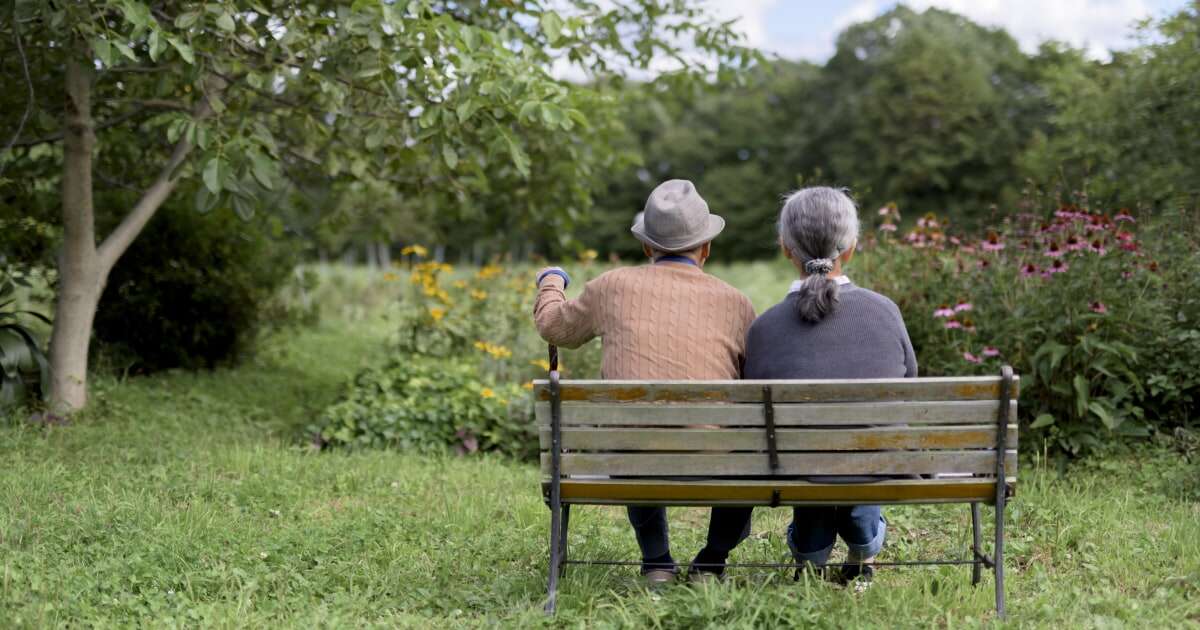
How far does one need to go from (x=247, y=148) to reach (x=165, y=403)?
9.02ft

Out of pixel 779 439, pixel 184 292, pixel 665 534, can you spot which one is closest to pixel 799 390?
pixel 779 439

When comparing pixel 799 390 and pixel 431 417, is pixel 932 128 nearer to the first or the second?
pixel 431 417

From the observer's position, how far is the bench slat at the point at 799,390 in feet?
9.85

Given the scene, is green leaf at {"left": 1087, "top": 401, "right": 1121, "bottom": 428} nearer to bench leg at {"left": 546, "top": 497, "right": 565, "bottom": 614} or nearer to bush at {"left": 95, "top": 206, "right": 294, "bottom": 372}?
bench leg at {"left": 546, "top": 497, "right": 565, "bottom": 614}

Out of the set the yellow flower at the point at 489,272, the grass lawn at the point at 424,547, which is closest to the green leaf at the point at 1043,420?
the grass lawn at the point at 424,547

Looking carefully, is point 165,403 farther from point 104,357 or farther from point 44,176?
point 44,176

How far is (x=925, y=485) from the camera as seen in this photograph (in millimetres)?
3121

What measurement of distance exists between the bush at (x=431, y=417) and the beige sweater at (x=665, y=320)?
292 centimetres

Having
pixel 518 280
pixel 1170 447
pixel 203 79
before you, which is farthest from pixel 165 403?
pixel 1170 447

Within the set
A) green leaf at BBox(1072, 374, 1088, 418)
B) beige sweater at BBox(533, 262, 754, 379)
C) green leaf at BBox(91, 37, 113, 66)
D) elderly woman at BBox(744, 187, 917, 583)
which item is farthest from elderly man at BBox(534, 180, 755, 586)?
green leaf at BBox(1072, 374, 1088, 418)

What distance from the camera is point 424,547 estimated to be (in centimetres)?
408

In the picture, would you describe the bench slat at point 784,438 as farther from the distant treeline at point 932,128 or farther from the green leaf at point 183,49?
the distant treeline at point 932,128

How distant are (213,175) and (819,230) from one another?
289 cm

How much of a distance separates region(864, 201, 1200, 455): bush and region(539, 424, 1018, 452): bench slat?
230 centimetres
